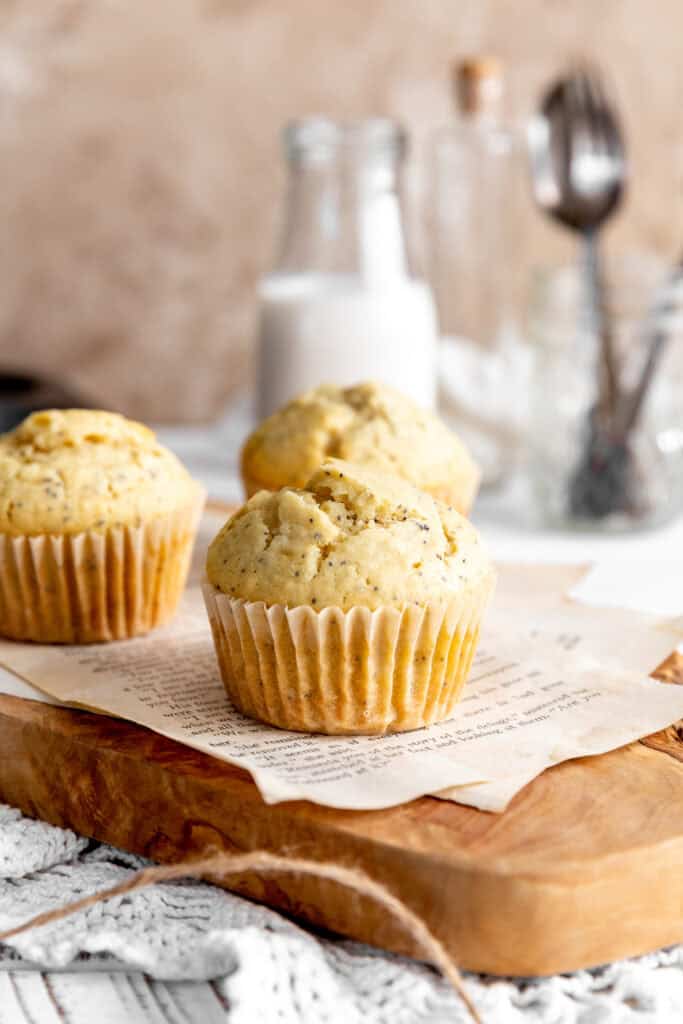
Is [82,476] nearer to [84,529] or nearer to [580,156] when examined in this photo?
[84,529]

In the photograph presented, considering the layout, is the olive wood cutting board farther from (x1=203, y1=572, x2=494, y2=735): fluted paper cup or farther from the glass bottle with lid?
the glass bottle with lid

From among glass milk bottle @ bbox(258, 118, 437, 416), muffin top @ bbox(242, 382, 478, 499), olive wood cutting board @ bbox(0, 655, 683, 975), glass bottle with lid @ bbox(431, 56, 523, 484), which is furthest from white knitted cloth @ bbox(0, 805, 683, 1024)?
glass bottle with lid @ bbox(431, 56, 523, 484)

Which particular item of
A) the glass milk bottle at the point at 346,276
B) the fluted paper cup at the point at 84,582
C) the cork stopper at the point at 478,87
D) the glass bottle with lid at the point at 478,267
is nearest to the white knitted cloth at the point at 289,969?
the fluted paper cup at the point at 84,582

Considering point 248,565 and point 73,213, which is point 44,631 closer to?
point 248,565

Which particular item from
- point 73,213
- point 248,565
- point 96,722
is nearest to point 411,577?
point 248,565

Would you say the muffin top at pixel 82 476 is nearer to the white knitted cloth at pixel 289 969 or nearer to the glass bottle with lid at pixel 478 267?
the white knitted cloth at pixel 289 969

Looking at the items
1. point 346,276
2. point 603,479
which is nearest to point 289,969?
point 603,479
